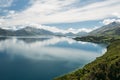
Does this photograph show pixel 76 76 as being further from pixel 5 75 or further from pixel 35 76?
pixel 5 75

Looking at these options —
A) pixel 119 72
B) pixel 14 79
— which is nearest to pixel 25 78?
pixel 14 79

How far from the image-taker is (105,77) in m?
101

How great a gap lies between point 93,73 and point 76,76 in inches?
333

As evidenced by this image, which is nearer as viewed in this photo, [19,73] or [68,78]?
[68,78]

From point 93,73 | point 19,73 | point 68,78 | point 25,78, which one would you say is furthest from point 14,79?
point 93,73

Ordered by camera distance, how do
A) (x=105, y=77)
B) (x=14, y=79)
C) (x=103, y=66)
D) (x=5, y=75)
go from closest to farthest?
1. (x=105, y=77)
2. (x=103, y=66)
3. (x=14, y=79)
4. (x=5, y=75)

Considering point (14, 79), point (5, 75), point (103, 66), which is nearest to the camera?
point (103, 66)

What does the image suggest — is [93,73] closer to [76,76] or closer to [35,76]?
[76,76]

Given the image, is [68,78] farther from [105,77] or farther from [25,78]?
[25,78]

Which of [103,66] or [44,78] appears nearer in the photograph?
[103,66]

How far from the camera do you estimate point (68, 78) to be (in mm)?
104125

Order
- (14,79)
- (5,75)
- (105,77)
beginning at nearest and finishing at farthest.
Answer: (105,77) < (14,79) < (5,75)

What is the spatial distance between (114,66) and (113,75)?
5.95m

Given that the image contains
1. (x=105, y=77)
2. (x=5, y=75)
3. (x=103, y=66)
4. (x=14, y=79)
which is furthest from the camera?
(x=5, y=75)
